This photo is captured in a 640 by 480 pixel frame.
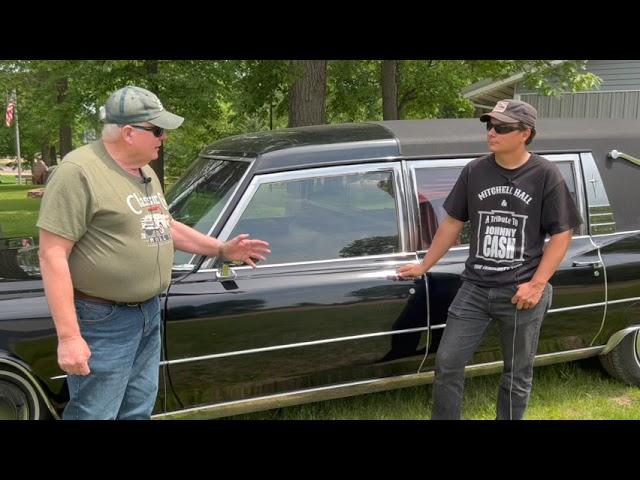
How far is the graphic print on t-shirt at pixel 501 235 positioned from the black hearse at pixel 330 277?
1.45 ft

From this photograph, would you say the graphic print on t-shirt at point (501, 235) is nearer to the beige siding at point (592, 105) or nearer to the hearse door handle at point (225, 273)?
the hearse door handle at point (225, 273)

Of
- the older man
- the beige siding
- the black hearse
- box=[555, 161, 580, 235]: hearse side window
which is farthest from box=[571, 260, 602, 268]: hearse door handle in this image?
the beige siding

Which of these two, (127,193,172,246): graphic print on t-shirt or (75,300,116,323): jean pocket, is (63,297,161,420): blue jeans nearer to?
(75,300,116,323): jean pocket

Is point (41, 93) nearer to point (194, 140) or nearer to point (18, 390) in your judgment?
point (194, 140)

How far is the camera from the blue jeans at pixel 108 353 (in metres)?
2.46

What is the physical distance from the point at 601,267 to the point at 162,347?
2688mm

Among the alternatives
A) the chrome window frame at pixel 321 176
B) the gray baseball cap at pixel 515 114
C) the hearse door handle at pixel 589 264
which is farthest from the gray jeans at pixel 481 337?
the gray baseball cap at pixel 515 114

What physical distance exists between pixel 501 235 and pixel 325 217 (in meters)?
0.96

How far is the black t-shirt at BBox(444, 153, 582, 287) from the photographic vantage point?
3.12m

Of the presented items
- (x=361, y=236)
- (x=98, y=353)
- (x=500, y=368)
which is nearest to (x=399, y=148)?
(x=361, y=236)

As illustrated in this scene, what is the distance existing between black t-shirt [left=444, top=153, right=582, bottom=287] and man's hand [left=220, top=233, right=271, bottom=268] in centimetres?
111

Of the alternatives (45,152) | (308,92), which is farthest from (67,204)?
(45,152)

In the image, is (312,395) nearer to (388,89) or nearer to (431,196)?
(431,196)

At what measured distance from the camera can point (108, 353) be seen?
250 centimetres
